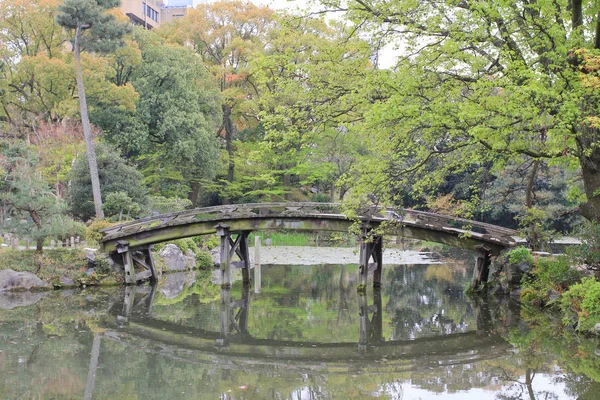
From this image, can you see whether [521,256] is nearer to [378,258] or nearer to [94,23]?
[378,258]

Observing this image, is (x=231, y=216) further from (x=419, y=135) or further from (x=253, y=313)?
(x=419, y=135)

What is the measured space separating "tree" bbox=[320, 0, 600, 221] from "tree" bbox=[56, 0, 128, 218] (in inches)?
576

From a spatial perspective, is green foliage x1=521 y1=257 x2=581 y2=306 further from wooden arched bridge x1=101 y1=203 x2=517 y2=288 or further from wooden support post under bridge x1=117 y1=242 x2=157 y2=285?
wooden support post under bridge x1=117 y1=242 x2=157 y2=285

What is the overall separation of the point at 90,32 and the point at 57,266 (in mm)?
11274

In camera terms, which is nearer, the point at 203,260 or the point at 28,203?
the point at 28,203

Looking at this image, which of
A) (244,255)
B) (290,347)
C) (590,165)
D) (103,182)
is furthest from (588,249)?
(103,182)

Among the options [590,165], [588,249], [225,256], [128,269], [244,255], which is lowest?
[128,269]

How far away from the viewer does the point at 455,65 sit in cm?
1292

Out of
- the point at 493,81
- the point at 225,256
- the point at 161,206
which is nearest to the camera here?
the point at 493,81

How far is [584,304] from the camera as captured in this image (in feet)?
40.4

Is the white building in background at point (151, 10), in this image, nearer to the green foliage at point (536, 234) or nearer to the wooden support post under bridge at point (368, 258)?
the wooden support post under bridge at point (368, 258)

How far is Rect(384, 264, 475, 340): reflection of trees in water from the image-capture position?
14.6 metres

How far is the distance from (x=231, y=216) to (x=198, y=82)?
702 inches

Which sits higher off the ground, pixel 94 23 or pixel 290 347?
pixel 94 23
